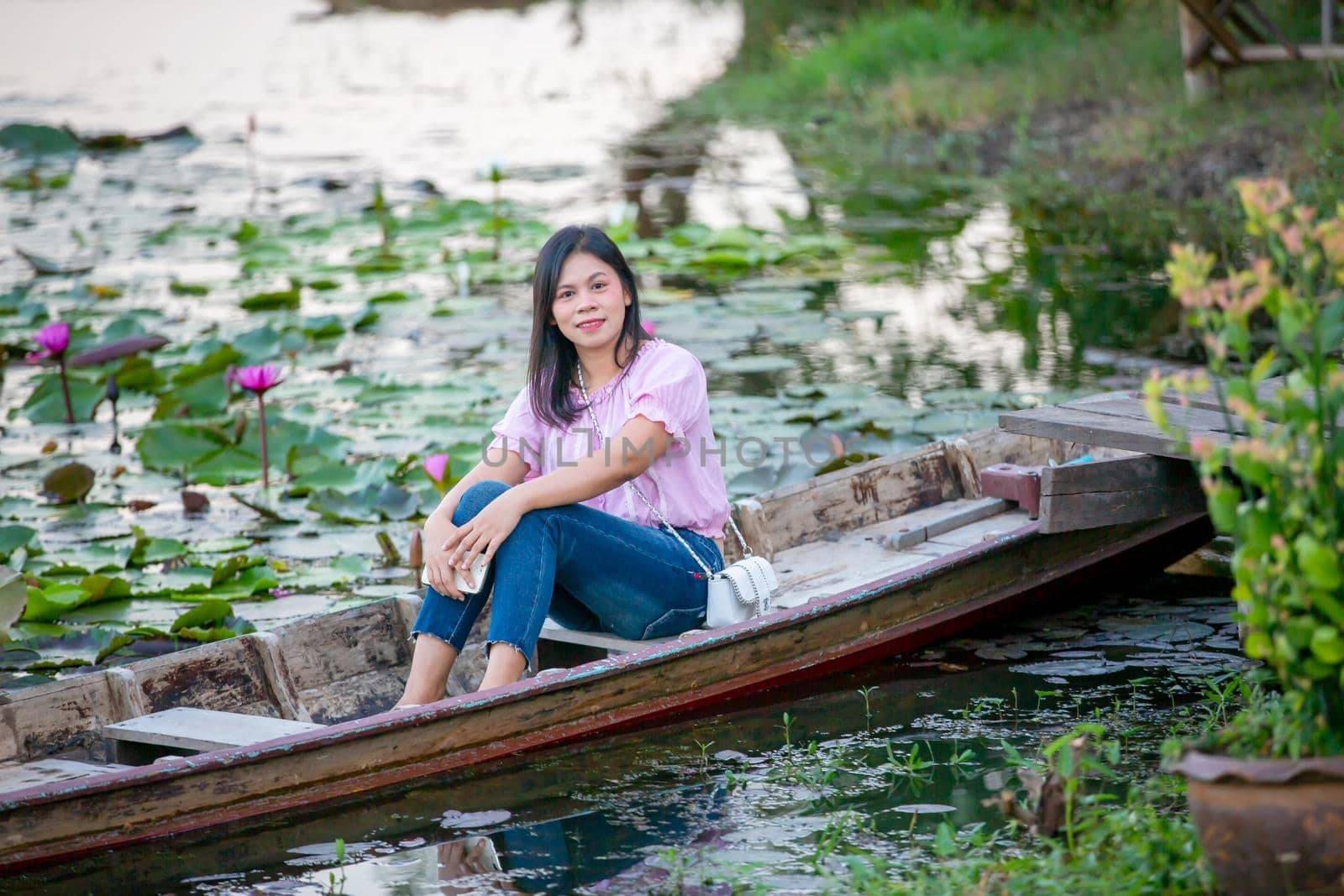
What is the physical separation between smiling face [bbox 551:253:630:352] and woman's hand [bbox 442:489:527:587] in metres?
0.42

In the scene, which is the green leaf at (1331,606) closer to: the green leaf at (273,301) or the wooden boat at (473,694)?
the wooden boat at (473,694)

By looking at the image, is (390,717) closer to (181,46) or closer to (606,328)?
(606,328)

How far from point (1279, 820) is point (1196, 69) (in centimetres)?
1017

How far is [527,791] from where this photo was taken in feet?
11.2

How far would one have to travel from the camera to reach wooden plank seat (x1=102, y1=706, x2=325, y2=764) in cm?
319

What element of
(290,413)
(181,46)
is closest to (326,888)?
(290,413)

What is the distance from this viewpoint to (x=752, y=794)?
Result: 333 cm

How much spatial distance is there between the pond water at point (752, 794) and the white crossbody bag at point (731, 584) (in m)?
0.28

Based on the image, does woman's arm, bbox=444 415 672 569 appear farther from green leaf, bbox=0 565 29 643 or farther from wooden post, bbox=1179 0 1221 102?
wooden post, bbox=1179 0 1221 102

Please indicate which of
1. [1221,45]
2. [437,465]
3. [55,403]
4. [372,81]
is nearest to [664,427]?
[437,465]

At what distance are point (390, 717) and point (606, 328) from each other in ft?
3.24

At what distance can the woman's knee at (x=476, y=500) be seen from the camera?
3.49m

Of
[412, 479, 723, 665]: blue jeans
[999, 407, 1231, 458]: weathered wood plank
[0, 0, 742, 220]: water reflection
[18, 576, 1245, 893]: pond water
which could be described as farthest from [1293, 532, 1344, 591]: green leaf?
[0, 0, 742, 220]: water reflection

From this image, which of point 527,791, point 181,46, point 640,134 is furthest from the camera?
point 181,46
